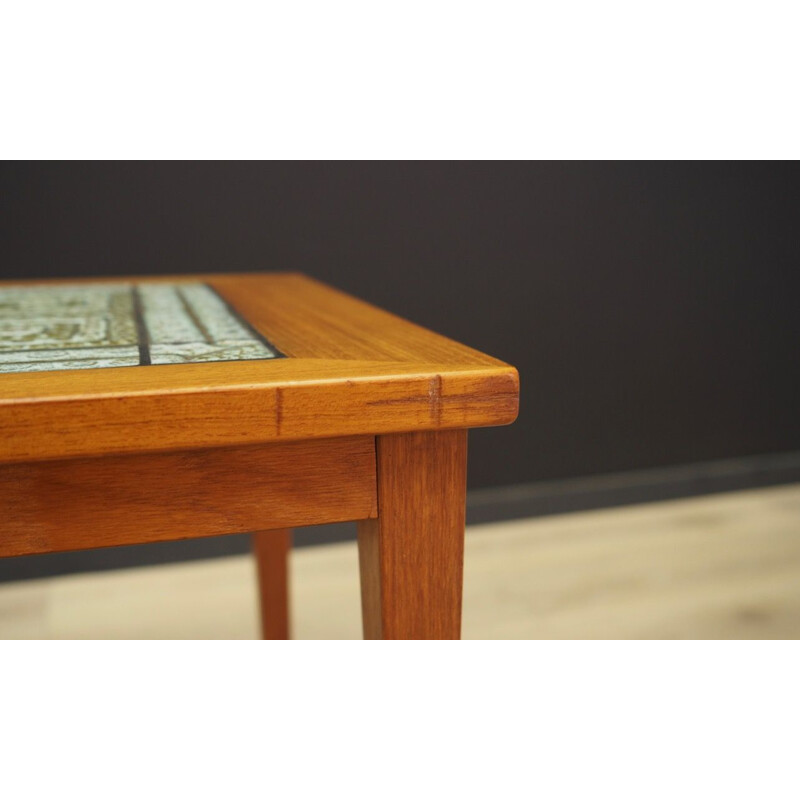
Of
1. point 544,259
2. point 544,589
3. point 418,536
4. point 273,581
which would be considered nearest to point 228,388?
point 418,536

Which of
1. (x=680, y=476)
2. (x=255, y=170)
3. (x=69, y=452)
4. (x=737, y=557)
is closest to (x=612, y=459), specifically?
(x=680, y=476)

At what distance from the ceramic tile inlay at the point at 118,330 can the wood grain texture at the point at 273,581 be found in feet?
1.23

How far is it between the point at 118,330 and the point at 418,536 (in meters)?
0.32

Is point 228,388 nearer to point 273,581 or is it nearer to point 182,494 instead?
point 182,494

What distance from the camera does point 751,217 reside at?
Answer: 195 cm

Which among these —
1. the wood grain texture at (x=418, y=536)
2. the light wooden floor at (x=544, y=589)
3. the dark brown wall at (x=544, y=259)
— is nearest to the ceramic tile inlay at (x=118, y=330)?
the wood grain texture at (x=418, y=536)

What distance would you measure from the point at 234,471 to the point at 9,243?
119cm

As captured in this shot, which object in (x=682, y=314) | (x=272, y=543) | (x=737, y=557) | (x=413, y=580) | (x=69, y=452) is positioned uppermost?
(x=69, y=452)

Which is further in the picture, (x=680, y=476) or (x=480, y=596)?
(x=680, y=476)

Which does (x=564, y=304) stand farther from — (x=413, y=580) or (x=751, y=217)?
(x=413, y=580)

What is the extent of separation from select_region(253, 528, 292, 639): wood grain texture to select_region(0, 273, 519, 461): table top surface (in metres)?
0.57

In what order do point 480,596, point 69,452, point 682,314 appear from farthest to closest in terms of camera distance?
point 682,314
point 480,596
point 69,452

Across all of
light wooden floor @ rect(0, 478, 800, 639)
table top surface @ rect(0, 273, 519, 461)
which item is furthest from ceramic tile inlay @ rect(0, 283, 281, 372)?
light wooden floor @ rect(0, 478, 800, 639)

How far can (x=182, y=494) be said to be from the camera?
1.72 feet
